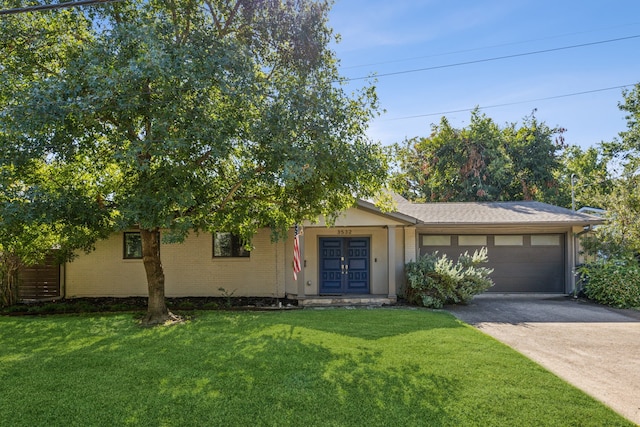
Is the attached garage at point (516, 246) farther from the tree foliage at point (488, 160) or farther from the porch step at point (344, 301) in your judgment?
the tree foliage at point (488, 160)

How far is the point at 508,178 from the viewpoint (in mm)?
23938

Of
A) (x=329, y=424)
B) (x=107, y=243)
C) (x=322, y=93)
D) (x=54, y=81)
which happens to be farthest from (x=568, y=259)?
(x=107, y=243)

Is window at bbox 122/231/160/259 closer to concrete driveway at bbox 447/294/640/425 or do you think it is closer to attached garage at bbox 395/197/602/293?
attached garage at bbox 395/197/602/293

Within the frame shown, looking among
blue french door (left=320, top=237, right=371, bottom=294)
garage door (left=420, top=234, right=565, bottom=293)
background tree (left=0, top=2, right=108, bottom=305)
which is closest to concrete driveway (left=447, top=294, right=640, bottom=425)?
garage door (left=420, top=234, right=565, bottom=293)

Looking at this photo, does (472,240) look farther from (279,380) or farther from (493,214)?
(279,380)

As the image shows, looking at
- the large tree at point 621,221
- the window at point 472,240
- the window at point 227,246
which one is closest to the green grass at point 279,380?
the window at point 227,246

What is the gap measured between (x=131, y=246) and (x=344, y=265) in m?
7.38

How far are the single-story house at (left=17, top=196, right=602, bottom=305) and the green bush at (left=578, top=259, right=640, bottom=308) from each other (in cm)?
71

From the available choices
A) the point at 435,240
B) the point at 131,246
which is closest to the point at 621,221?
the point at 435,240

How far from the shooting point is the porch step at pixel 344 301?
A: 11469 mm

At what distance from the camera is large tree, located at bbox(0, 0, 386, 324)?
20.7ft

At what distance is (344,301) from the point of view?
11539 millimetres

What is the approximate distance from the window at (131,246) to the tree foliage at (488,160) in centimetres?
1602

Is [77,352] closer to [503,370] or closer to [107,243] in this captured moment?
[503,370]
